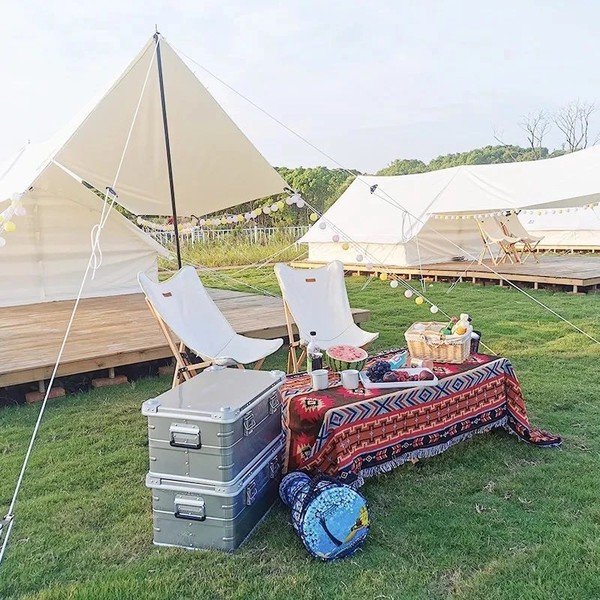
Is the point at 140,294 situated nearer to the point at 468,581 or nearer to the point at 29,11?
the point at 29,11

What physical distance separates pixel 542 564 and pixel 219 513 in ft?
3.71

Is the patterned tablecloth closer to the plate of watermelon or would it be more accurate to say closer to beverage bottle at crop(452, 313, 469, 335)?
the plate of watermelon

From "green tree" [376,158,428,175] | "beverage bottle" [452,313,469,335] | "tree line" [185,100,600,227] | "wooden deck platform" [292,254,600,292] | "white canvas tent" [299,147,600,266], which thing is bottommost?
"wooden deck platform" [292,254,600,292]

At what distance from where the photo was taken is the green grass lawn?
6.32 ft

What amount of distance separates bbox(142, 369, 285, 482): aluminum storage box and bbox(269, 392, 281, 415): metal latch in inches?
5.8

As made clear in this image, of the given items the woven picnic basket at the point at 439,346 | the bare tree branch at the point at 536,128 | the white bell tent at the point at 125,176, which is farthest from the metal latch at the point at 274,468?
the bare tree branch at the point at 536,128

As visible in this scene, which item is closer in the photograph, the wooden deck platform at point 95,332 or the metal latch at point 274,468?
the metal latch at point 274,468

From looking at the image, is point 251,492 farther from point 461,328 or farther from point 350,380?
point 461,328

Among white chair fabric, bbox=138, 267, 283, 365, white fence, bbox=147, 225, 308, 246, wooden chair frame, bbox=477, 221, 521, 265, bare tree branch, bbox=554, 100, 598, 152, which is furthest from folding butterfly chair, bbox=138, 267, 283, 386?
bare tree branch, bbox=554, 100, 598, 152

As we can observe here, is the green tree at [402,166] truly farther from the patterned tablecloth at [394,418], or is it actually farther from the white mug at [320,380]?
the white mug at [320,380]

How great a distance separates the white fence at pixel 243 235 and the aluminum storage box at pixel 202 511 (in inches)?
416

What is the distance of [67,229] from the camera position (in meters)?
7.52

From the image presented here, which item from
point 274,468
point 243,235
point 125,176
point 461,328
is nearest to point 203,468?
point 274,468

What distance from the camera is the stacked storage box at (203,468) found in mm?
2098
